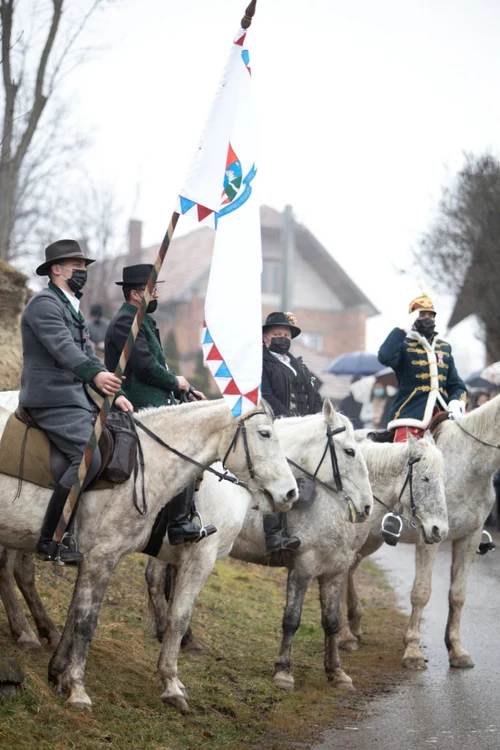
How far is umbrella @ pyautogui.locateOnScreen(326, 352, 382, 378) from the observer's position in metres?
29.0

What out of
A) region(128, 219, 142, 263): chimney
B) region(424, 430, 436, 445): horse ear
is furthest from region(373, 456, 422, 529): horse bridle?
region(128, 219, 142, 263): chimney

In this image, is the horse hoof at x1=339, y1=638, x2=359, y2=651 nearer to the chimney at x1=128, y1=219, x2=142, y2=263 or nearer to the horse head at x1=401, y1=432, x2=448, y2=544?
the horse head at x1=401, y1=432, x2=448, y2=544

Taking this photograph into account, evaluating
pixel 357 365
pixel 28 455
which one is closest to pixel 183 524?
pixel 28 455

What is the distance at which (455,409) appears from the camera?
11766 millimetres

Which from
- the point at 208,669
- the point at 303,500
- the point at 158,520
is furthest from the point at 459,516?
the point at 158,520

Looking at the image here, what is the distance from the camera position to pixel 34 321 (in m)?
7.21

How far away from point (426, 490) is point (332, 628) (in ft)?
5.67

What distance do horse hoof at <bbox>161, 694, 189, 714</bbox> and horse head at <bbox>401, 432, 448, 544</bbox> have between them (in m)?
3.32

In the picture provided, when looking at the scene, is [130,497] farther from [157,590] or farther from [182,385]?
[157,590]

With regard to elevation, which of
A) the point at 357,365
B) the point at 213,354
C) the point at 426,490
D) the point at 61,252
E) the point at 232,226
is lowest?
the point at 426,490

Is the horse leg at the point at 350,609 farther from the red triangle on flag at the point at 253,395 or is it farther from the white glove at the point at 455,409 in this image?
the red triangle on flag at the point at 253,395

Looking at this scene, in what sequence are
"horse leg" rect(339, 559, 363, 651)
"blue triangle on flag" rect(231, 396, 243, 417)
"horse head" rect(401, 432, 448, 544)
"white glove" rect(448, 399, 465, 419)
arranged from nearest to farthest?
"blue triangle on flag" rect(231, 396, 243, 417) < "horse head" rect(401, 432, 448, 544) < "horse leg" rect(339, 559, 363, 651) < "white glove" rect(448, 399, 465, 419)

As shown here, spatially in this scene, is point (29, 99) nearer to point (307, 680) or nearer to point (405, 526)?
point (405, 526)

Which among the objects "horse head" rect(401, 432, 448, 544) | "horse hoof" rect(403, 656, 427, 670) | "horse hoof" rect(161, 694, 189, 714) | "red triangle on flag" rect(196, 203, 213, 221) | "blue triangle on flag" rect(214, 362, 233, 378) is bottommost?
"horse hoof" rect(403, 656, 427, 670)
